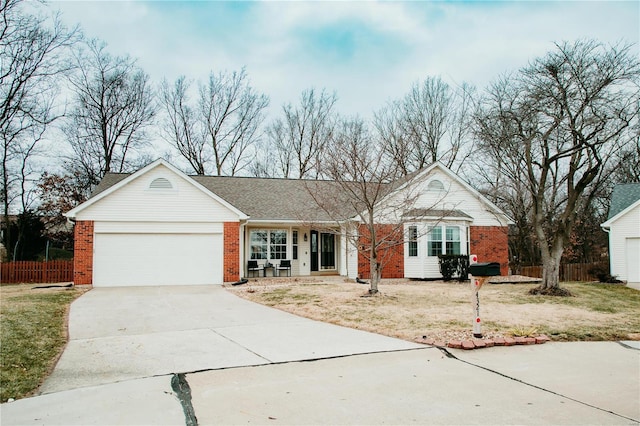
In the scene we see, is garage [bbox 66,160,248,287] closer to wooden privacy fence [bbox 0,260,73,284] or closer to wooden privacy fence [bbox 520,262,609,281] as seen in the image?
wooden privacy fence [bbox 0,260,73,284]

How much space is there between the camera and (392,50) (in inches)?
604

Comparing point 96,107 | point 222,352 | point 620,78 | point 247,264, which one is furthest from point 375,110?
point 222,352

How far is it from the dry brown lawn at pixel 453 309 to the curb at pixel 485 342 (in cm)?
36

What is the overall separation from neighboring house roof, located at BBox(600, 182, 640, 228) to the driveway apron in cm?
1788

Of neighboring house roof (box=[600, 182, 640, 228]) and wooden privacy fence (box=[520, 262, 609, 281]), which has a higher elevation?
neighboring house roof (box=[600, 182, 640, 228])

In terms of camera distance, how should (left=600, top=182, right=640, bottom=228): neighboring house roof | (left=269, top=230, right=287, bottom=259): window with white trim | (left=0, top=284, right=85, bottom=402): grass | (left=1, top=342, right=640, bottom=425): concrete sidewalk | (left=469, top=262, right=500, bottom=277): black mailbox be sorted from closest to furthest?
(left=1, top=342, right=640, bottom=425): concrete sidewalk
(left=0, top=284, right=85, bottom=402): grass
(left=469, top=262, right=500, bottom=277): black mailbox
(left=600, top=182, right=640, bottom=228): neighboring house roof
(left=269, top=230, right=287, bottom=259): window with white trim

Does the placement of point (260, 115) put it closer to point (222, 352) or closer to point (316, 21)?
point (316, 21)

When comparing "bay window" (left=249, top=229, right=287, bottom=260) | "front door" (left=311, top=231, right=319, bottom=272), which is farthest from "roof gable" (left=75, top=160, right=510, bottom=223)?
"front door" (left=311, top=231, right=319, bottom=272)

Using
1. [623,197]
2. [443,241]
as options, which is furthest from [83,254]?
[623,197]

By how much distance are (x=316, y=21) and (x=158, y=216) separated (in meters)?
9.92

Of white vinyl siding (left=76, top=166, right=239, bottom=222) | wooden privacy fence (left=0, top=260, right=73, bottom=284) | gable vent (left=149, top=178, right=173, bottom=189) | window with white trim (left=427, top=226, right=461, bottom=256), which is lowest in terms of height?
wooden privacy fence (left=0, top=260, right=73, bottom=284)

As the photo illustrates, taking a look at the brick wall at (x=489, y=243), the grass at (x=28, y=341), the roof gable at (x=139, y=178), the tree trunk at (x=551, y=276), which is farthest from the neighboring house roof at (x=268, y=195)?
the grass at (x=28, y=341)

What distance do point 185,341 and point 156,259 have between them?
36.5 ft

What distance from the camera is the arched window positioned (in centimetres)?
2127
